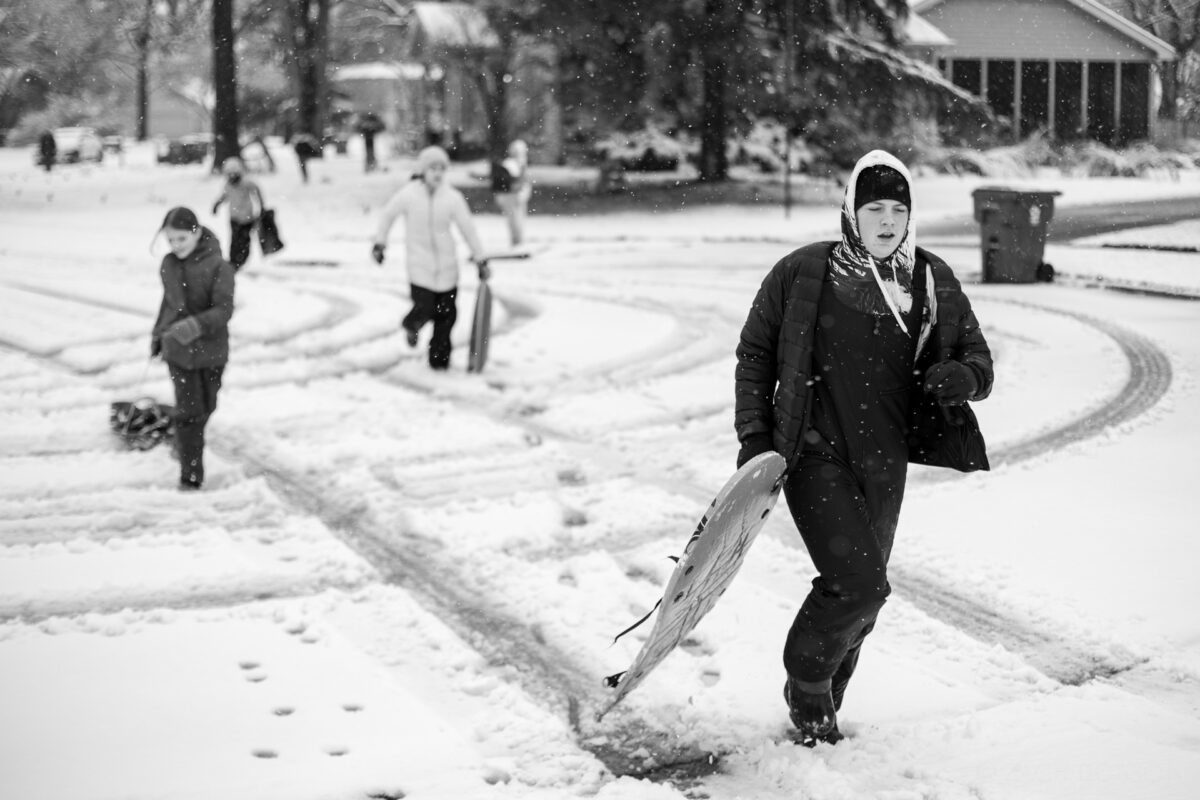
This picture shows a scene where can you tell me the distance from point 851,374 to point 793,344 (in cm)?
19

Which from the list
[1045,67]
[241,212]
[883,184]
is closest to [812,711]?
[883,184]

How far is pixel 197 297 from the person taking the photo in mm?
7285

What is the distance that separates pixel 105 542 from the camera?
6.73 m

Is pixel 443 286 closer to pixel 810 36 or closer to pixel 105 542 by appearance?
pixel 105 542

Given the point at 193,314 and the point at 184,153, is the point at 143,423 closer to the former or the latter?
the point at 193,314

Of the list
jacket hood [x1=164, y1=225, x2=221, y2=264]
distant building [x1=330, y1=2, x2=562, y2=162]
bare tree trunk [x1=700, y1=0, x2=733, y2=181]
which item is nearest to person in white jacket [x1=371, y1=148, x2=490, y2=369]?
jacket hood [x1=164, y1=225, x2=221, y2=264]

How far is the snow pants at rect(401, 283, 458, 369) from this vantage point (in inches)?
430

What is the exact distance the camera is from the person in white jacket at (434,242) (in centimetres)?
1082

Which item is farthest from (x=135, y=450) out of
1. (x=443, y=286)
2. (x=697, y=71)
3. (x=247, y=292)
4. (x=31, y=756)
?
(x=697, y=71)

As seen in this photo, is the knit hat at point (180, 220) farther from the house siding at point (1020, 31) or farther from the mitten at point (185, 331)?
the house siding at point (1020, 31)

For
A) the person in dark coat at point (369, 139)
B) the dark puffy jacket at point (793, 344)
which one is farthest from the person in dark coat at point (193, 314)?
the person in dark coat at point (369, 139)

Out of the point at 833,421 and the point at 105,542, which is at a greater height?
the point at 833,421

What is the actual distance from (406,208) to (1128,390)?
5561 mm

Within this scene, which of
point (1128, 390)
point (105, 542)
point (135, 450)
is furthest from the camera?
point (1128, 390)
